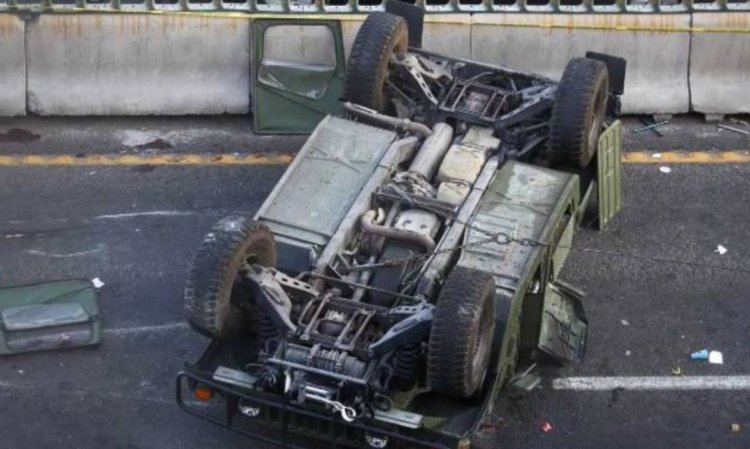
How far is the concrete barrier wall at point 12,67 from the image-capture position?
1159 centimetres

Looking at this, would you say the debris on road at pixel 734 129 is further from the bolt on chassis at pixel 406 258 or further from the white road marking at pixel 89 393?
the white road marking at pixel 89 393

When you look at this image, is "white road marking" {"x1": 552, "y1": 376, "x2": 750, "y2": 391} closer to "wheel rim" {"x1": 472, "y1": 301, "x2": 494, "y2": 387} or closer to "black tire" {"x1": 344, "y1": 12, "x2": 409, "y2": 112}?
"wheel rim" {"x1": 472, "y1": 301, "x2": 494, "y2": 387}

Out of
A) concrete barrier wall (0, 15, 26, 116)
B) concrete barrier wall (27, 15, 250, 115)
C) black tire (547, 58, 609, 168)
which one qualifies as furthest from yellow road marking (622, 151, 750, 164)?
concrete barrier wall (0, 15, 26, 116)

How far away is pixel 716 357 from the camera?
29.9ft

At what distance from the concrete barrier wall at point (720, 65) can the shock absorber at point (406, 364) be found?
17.9 feet

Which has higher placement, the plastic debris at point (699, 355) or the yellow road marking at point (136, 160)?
the yellow road marking at point (136, 160)

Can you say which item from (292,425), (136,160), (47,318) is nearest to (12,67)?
(136,160)

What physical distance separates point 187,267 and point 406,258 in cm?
220

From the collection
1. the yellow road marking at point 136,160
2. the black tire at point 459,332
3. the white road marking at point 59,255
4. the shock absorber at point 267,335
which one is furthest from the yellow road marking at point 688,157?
the shock absorber at point 267,335

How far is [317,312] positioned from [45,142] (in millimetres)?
4598

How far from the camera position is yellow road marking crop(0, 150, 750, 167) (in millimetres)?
11289

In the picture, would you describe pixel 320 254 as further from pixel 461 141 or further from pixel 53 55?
pixel 53 55

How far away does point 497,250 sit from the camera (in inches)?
330

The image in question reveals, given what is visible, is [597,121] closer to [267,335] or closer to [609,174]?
[609,174]
